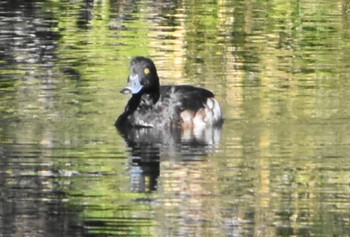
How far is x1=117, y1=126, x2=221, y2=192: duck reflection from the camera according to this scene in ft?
44.6

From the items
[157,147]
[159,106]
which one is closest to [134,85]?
[159,106]

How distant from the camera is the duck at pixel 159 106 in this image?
53.8 ft

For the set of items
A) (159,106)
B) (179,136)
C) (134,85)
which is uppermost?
(134,85)

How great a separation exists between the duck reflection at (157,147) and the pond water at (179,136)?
0.02m

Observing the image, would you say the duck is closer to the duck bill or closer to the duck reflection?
the duck bill

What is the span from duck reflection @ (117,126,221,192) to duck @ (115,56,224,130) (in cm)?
10

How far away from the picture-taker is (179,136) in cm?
1597

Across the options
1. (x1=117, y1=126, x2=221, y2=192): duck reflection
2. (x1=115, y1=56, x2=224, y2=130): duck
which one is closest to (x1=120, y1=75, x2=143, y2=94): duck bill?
(x1=115, y1=56, x2=224, y2=130): duck

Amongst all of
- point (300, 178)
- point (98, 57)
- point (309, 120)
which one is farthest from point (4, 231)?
point (98, 57)

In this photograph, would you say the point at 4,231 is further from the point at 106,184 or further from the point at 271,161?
the point at 271,161

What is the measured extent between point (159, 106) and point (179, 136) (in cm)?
80

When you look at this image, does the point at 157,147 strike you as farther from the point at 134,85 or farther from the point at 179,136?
the point at 134,85

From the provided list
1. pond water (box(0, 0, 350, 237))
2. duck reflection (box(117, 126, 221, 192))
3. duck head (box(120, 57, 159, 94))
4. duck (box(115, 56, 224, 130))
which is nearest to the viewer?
pond water (box(0, 0, 350, 237))

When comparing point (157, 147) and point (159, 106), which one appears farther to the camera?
point (159, 106)
